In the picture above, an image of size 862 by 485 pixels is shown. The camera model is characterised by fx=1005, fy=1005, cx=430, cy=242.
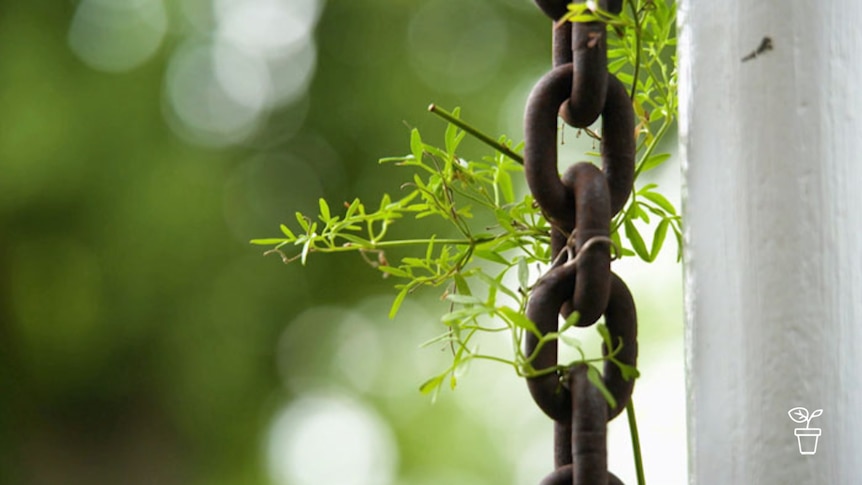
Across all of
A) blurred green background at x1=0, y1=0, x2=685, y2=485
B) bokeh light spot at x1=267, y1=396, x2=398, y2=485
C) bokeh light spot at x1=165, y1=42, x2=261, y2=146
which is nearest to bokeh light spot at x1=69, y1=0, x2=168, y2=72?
blurred green background at x1=0, y1=0, x2=685, y2=485

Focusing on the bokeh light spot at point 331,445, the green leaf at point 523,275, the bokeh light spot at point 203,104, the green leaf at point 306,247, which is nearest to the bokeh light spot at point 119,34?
the bokeh light spot at point 203,104

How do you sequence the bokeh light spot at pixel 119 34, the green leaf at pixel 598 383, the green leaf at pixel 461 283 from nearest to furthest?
the green leaf at pixel 598 383
the green leaf at pixel 461 283
the bokeh light spot at pixel 119 34

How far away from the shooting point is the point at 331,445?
2.94m

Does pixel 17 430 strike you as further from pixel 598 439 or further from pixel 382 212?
pixel 598 439

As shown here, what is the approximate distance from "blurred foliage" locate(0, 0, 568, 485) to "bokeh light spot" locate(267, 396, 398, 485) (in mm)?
51

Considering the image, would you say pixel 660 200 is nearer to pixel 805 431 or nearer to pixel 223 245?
pixel 805 431

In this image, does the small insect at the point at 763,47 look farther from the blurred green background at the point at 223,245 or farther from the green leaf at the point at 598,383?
the blurred green background at the point at 223,245

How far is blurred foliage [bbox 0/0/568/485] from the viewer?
2994mm

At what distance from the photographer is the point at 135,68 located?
9.98 ft

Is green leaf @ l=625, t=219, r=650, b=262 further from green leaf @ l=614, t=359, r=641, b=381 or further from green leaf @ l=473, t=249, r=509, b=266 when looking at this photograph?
green leaf @ l=614, t=359, r=641, b=381

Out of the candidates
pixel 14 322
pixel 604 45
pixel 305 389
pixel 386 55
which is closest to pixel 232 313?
pixel 305 389

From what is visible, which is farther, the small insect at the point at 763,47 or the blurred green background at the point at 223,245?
the blurred green background at the point at 223,245

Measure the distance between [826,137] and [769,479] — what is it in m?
0.11

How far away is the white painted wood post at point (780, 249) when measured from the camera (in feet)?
1.08
